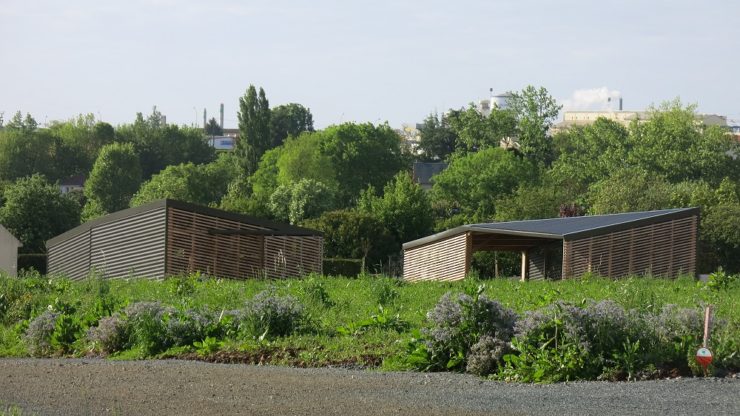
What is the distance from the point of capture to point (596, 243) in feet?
119

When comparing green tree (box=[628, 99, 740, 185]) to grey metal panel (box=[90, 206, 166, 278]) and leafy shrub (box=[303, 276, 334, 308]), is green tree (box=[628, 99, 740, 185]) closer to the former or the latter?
grey metal panel (box=[90, 206, 166, 278])

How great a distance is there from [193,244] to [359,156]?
211 feet

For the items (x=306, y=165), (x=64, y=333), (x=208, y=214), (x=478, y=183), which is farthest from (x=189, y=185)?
(x=64, y=333)

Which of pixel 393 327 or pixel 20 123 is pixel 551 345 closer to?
pixel 393 327

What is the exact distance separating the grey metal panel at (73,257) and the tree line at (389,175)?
2143cm

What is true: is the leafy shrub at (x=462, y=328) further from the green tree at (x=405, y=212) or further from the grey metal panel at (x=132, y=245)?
the green tree at (x=405, y=212)

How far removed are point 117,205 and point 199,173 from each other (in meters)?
15.7

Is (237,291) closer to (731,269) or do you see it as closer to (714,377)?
(714,377)

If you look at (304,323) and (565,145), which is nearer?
(304,323)

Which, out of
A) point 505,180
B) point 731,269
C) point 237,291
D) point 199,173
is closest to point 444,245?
point 237,291

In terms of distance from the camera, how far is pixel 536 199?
2795 inches

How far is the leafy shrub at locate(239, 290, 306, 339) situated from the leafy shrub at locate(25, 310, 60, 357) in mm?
3134

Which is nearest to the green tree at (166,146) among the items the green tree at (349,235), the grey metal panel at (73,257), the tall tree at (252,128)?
the tall tree at (252,128)

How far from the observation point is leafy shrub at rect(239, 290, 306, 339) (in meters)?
17.3
